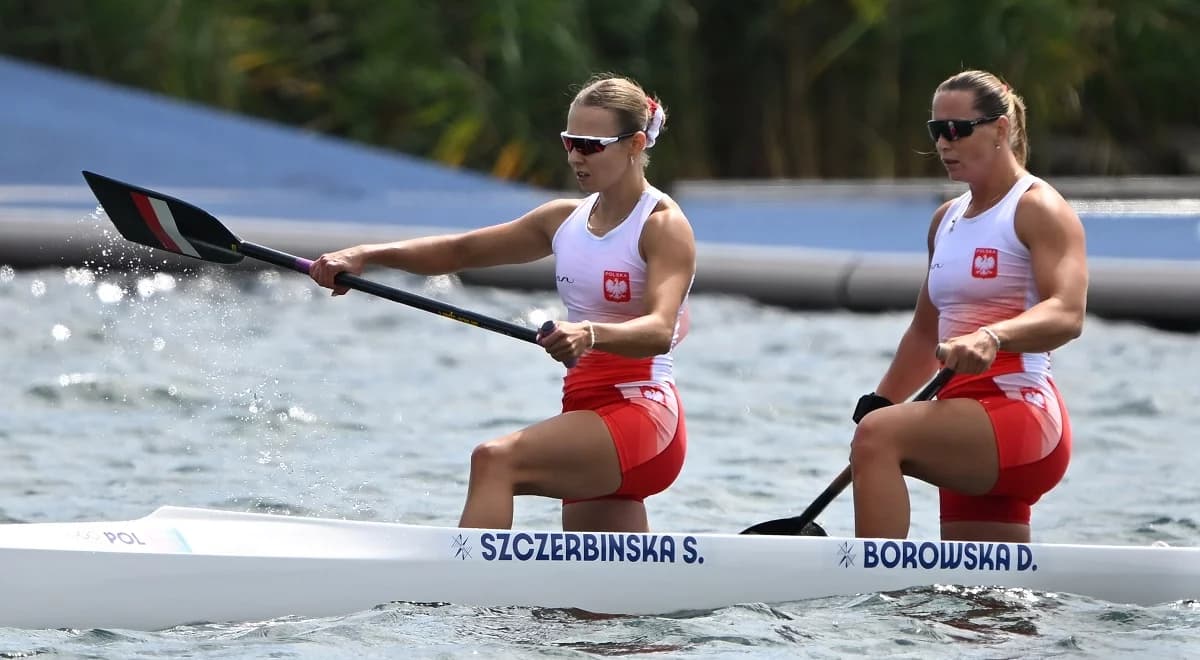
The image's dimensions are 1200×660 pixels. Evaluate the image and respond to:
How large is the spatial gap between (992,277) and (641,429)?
81 cm

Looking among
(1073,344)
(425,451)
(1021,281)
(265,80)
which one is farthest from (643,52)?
(1021,281)

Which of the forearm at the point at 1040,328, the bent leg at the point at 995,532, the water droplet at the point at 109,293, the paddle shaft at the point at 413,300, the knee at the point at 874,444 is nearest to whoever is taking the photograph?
the forearm at the point at 1040,328

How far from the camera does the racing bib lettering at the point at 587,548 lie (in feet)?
13.1

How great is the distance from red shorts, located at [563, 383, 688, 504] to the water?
0.30 metres

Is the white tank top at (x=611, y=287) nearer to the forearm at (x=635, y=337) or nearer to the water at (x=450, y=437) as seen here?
the forearm at (x=635, y=337)

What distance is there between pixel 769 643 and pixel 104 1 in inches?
366

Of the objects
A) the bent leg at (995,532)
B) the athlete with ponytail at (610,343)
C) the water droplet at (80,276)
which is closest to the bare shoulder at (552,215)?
the athlete with ponytail at (610,343)

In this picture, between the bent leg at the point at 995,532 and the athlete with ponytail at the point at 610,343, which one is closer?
the athlete with ponytail at the point at 610,343

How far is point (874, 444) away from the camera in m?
4.02

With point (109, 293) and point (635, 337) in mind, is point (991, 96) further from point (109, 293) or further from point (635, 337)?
point (109, 293)

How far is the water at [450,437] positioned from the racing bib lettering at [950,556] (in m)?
0.07

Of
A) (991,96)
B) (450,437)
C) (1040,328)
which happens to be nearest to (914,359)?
(1040,328)

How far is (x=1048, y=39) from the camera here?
12.0 metres

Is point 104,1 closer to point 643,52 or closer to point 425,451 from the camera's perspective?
point 643,52
